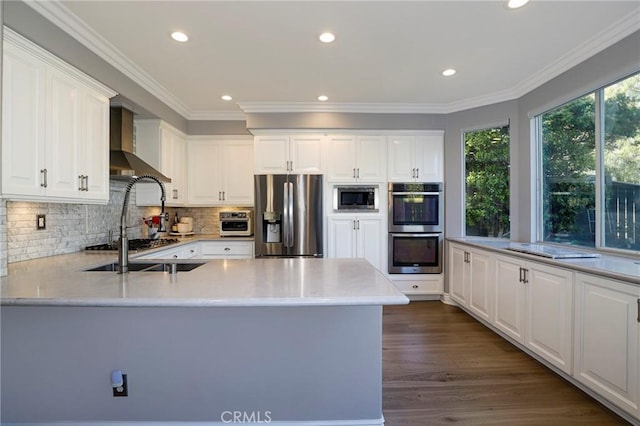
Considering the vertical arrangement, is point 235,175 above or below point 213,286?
above

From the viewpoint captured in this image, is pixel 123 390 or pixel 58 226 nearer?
pixel 123 390

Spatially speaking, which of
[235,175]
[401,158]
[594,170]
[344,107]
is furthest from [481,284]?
[235,175]

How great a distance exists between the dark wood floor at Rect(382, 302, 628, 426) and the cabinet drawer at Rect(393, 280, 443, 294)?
37.5 inches

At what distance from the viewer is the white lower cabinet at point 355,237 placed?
13.4ft

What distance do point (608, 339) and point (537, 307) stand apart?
596 mm

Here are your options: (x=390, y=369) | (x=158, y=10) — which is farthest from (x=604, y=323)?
(x=158, y=10)

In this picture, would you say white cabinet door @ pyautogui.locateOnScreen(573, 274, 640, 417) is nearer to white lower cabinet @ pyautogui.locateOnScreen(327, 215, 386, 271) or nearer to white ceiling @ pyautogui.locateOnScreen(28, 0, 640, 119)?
white ceiling @ pyautogui.locateOnScreen(28, 0, 640, 119)

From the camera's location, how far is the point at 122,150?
310cm

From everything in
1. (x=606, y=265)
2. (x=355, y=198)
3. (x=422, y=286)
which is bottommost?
(x=422, y=286)

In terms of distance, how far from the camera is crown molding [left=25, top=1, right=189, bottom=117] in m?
2.03

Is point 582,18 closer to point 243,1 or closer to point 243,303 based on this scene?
point 243,1

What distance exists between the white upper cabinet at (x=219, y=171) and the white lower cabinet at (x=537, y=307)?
3.25 metres

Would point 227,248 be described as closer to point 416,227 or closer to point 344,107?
point 344,107

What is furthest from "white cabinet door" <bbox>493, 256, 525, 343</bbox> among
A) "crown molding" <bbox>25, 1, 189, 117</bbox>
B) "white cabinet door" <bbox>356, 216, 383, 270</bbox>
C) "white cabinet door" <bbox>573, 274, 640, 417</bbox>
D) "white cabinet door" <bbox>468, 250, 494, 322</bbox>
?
"crown molding" <bbox>25, 1, 189, 117</bbox>
